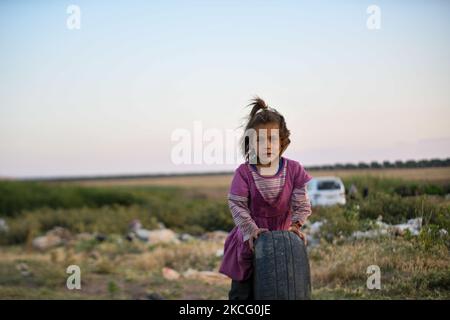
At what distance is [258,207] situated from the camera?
4.65 m

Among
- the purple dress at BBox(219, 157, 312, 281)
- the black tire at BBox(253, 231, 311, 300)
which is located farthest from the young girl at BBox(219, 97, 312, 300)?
the black tire at BBox(253, 231, 311, 300)

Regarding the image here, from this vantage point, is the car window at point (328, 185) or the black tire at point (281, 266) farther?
the car window at point (328, 185)

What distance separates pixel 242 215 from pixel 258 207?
157mm

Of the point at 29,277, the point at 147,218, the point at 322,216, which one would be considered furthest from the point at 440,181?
the point at 147,218

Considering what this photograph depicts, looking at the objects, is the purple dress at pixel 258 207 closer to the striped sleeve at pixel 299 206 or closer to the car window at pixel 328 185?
the striped sleeve at pixel 299 206

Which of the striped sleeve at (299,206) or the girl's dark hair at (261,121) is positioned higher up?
the girl's dark hair at (261,121)

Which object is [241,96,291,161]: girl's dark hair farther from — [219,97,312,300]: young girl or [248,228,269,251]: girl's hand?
[248,228,269,251]: girl's hand

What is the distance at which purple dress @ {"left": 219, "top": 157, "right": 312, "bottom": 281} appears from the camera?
4.62 metres

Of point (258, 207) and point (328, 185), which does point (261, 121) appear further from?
point (328, 185)

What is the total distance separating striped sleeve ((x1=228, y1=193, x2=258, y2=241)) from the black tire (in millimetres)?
146

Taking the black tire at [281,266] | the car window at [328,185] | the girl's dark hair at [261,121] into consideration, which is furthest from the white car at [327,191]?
the black tire at [281,266]

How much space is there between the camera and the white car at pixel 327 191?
897 cm

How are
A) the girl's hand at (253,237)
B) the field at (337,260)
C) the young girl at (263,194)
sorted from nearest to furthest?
the girl's hand at (253,237) → the young girl at (263,194) → the field at (337,260)

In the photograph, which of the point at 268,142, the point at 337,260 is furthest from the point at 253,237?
the point at 337,260
